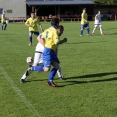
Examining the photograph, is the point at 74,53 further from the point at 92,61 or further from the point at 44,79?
the point at 44,79

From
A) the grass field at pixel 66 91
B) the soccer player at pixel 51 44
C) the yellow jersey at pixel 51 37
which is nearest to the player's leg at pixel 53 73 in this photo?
the soccer player at pixel 51 44

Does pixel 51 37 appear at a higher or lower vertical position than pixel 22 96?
higher

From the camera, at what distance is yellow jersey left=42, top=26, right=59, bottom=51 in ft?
23.6

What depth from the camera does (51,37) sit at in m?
7.31

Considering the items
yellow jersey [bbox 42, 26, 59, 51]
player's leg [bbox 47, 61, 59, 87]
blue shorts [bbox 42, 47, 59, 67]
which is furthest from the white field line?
yellow jersey [bbox 42, 26, 59, 51]

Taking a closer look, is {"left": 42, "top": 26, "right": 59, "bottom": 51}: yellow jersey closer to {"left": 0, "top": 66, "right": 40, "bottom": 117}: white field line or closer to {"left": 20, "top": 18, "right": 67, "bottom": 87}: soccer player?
{"left": 20, "top": 18, "right": 67, "bottom": 87}: soccer player

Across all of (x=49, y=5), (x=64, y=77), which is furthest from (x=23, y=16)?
(x=64, y=77)

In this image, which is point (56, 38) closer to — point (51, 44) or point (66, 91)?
point (51, 44)

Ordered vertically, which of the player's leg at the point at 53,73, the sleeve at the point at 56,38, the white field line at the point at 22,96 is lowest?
the white field line at the point at 22,96

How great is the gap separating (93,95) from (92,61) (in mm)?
4522

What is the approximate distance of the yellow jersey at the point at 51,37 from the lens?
7202 millimetres

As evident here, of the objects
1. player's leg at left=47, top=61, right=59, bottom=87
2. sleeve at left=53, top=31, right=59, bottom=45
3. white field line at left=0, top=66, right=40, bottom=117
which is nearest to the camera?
white field line at left=0, top=66, right=40, bottom=117

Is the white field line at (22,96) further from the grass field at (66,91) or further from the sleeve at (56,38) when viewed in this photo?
the sleeve at (56,38)

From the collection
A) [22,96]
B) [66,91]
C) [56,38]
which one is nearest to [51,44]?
[56,38]
